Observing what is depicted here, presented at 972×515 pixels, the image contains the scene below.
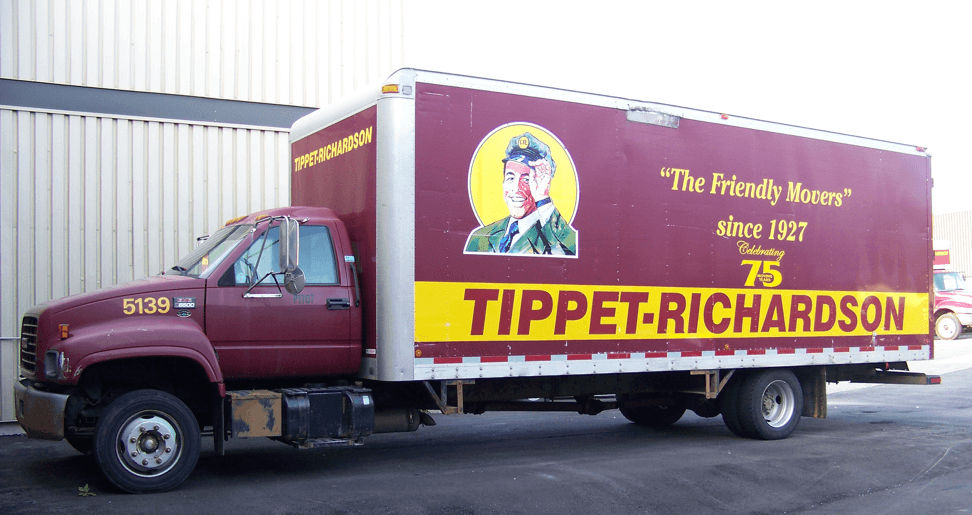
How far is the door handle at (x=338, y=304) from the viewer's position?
25.6 feet

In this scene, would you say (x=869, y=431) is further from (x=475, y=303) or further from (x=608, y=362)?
(x=475, y=303)

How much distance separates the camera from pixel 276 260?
7.69 metres

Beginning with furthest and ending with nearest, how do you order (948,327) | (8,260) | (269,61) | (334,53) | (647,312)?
(948,327) → (334,53) → (269,61) → (8,260) → (647,312)

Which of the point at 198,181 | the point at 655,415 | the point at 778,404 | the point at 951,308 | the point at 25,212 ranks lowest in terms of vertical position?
the point at 655,415

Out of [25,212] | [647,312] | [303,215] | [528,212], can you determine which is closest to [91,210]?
[25,212]

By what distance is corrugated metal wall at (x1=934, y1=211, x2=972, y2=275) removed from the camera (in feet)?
182

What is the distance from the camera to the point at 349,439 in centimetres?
768

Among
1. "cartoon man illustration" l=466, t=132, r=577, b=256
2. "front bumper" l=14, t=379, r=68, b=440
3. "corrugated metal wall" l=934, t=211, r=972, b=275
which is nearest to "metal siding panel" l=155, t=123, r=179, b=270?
"front bumper" l=14, t=379, r=68, b=440

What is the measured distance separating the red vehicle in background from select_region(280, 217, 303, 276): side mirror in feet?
91.8

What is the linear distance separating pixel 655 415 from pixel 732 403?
155cm

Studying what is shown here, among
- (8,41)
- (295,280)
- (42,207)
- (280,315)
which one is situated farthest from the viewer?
(42,207)

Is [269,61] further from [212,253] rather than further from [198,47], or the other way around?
[212,253]

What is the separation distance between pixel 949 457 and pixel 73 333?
352 inches

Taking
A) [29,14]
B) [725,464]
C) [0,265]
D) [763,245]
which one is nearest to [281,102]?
[29,14]
